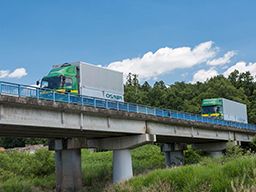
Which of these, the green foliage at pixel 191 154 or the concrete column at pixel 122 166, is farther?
the green foliage at pixel 191 154

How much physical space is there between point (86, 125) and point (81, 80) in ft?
14.2

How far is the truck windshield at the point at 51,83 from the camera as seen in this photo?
1029 inches

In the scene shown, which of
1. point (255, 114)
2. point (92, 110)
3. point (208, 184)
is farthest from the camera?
point (255, 114)

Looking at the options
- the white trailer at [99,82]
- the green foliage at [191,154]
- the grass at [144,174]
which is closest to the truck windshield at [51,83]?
the white trailer at [99,82]

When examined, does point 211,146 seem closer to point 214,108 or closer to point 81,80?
point 214,108

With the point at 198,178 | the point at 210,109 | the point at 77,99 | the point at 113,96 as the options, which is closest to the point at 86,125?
the point at 77,99

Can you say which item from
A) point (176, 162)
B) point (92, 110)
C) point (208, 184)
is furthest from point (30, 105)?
point (176, 162)

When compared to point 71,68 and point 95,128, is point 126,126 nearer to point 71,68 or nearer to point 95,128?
point 95,128

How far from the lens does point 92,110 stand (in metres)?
23.5

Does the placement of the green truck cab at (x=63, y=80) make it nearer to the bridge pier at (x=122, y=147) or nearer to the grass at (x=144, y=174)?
the bridge pier at (x=122, y=147)

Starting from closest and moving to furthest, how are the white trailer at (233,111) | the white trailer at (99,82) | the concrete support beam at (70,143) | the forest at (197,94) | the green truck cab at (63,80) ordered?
the green truck cab at (63,80)
the white trailer at (99,82)
the concrete support beam at (70,143)
the white trailer at (233,111)
the forest at (197,94)

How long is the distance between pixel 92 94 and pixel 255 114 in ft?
206

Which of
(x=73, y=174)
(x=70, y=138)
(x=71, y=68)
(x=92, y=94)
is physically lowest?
(x=73, y=174)

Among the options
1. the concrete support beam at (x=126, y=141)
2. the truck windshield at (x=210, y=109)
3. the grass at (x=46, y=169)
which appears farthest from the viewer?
the truck windshield at (x=210, y=109)
